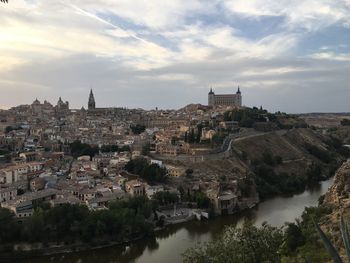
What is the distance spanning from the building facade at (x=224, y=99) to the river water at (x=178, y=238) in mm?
33785

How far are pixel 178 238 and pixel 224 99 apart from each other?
4147 centimetres

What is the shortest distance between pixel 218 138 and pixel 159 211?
43.7 ft

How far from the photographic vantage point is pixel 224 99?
5531cm

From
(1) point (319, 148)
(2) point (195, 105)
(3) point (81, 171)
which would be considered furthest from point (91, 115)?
(3) point (81, 171)

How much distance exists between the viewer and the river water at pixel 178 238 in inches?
513

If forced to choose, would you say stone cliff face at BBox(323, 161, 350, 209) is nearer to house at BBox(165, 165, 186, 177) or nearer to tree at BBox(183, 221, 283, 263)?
tree at BBox(183, 221, 283, 263)

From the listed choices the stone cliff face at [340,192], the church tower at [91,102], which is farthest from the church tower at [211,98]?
the stone cliff face at [340,192]

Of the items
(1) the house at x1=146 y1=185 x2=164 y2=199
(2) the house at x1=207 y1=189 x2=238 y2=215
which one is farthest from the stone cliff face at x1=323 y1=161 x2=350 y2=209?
(1) the house at x1=146 y1=185 x2=164 y2=199

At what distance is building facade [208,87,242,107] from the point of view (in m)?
54.3

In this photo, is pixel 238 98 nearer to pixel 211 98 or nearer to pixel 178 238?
pixel 211 98

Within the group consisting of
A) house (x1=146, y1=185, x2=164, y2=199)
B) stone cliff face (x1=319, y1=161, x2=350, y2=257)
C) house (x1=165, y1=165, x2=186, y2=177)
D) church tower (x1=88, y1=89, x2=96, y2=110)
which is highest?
church tower (x1=88, y1=89, x2=96, y2=110)

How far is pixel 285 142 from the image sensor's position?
34500mm

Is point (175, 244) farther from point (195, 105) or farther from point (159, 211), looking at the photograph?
point (195, 105)

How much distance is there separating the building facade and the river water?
111 feet
